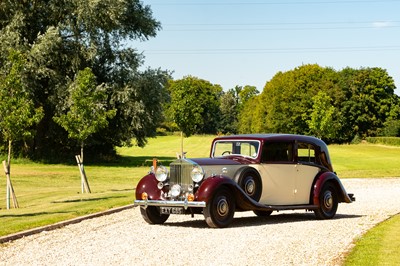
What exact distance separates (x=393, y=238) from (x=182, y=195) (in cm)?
450

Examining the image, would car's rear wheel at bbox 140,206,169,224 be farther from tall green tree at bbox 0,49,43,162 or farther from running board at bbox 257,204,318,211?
tall green tree at bbox 0,49,43,162

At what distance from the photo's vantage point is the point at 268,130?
114625 mm

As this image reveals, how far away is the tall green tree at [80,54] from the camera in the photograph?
44.5m

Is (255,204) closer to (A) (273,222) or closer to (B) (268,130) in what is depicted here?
(A) (273,222)

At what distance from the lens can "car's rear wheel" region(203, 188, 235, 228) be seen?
46.1 ft

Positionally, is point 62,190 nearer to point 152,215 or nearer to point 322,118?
point 152,215

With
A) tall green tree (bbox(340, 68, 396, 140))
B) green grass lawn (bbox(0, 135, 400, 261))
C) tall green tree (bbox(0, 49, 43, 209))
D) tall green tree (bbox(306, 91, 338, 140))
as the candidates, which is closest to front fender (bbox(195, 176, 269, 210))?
green grass lawn (bbox(0, 135, 400, 261))

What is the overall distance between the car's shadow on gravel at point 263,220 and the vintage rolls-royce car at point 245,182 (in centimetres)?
33

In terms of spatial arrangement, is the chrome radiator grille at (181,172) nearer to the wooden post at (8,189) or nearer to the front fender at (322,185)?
the front fender at (322,185)

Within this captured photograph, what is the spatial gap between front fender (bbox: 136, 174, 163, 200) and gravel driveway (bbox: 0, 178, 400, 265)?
65cm

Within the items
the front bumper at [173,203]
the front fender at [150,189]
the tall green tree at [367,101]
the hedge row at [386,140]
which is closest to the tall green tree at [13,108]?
the front fender at [150,189]

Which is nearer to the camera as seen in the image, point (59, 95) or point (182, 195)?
point (182, 195)

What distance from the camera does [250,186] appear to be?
15086mm

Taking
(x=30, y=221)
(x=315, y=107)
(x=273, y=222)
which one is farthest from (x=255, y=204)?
(x=315, y=107)
